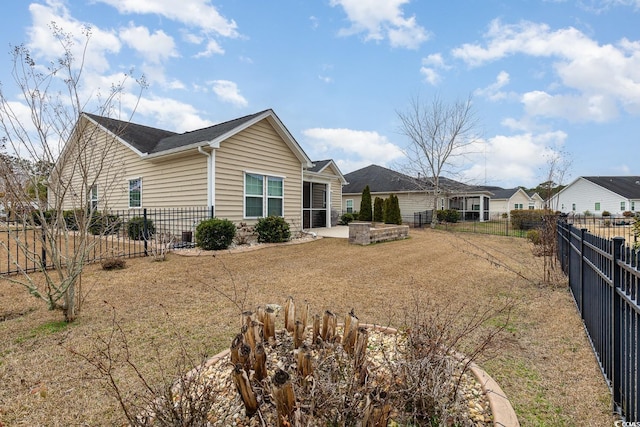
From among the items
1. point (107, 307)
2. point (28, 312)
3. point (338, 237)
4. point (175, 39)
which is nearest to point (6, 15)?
point (175, 39)

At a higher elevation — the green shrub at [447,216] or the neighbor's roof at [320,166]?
the neighbor's roof at [320,166]

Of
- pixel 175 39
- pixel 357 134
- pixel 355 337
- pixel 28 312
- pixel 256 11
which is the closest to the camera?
pixel 355 337

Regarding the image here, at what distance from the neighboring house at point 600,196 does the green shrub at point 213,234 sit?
39.5 metres

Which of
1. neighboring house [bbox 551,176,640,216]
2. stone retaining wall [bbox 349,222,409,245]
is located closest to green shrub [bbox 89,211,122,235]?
stone retaining wall [bbox 349,222,409,245]

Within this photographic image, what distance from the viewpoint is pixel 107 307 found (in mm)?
4711

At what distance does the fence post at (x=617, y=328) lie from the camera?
2.42 metres

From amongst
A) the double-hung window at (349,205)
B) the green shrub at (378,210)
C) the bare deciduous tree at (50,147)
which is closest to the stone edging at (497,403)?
the bare deciduous tree at (50,147)

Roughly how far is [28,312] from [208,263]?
12.0 feet

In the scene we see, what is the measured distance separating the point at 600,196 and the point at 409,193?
1129 inches

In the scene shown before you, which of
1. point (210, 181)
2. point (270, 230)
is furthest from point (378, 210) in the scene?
point (210, 181)

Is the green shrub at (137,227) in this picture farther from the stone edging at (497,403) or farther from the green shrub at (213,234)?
the stone edging at (497,403)

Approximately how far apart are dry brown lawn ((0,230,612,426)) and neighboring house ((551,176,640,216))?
1517 inches

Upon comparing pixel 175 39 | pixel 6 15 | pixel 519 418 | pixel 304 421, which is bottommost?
pixel 519 418

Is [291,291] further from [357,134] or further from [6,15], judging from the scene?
[357,134]
